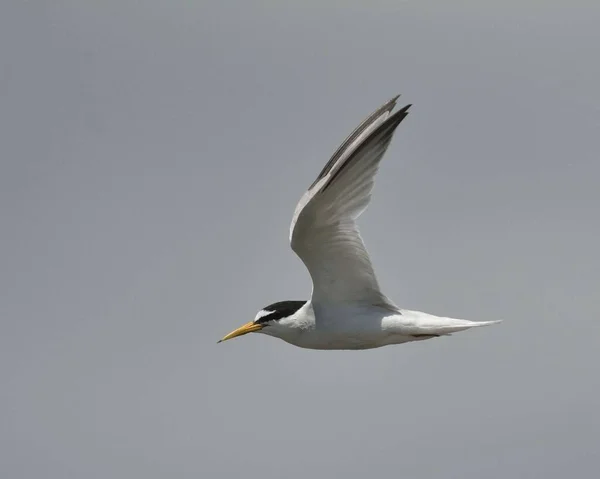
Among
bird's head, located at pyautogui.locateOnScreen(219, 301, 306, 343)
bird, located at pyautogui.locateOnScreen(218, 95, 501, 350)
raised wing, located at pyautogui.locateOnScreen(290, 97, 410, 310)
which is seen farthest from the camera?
bird's head, located at pyautogui.locateOnScreen(219, 301, 306, 343)

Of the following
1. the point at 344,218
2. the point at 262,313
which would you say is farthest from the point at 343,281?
the point at 262,313

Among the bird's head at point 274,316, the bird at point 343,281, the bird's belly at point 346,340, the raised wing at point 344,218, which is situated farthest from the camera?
the bird's head at point 274,316

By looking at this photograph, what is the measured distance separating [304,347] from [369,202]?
2.21 meters

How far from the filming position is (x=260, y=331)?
1744 cm

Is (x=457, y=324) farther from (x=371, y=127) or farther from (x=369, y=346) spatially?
(x=371, y=127)

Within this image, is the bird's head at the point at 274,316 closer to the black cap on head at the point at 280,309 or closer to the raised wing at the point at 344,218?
the black cap on head at the point at 280,309

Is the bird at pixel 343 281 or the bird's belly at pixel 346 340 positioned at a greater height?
the bird at pixel 343 281

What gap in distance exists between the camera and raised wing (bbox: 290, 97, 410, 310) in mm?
15633

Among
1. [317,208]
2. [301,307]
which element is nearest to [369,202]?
[317,208]

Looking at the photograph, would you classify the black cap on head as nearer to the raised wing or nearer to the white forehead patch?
the white forehead patch

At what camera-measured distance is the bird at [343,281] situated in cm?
Result: 1592

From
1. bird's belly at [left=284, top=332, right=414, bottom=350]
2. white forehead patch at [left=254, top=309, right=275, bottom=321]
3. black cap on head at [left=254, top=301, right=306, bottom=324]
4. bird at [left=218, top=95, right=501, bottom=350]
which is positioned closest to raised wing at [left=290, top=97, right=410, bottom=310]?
bird at [left=218, top=95, right=501, bottom=350]

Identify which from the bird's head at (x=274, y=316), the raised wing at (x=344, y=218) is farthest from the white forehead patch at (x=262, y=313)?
the raised wing at (x=344, y=218)

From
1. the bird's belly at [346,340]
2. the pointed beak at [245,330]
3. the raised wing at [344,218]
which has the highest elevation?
the raised wing at [344,218]
